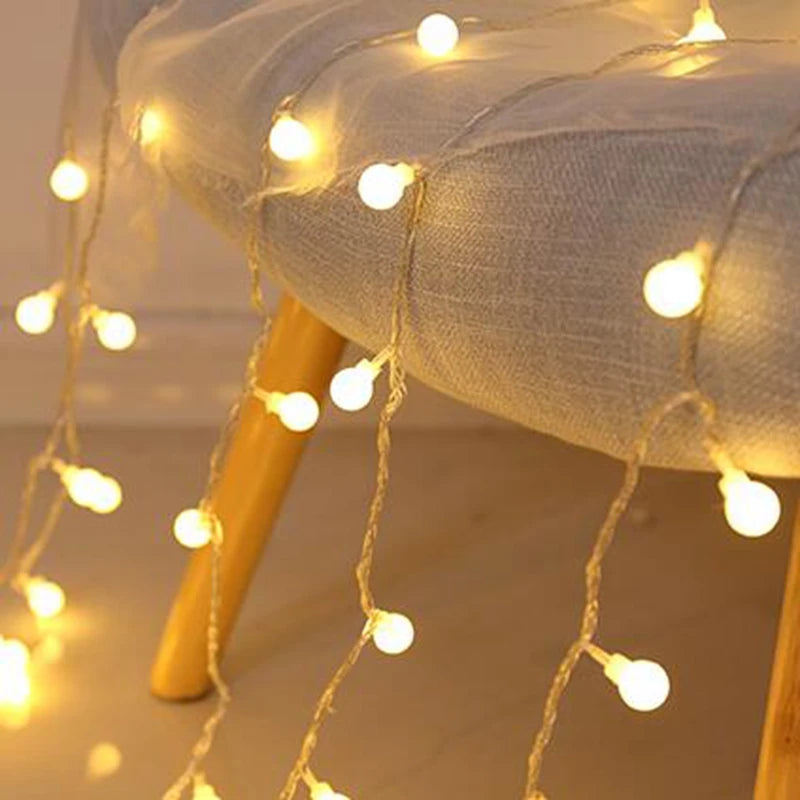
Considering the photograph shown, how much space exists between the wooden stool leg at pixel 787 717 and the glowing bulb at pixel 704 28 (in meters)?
0.21

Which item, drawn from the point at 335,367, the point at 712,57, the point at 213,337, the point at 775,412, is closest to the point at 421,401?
the point at 213,337

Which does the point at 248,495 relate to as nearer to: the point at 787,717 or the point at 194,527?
the point at 194,527

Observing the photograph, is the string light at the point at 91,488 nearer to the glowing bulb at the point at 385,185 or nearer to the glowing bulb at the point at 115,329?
the glowing bulb at the point at 115,329

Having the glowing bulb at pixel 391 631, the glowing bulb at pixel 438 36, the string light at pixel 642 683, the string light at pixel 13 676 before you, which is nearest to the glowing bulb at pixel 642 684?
the string light at pixel 642 683

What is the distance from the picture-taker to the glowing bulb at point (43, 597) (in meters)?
1.02

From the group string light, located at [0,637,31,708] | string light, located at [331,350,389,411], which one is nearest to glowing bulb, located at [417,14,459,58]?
string light, located at [331,350,389,411]

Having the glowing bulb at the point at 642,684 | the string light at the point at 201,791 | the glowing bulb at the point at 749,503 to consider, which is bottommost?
the glowing bulb at the point at 642,684

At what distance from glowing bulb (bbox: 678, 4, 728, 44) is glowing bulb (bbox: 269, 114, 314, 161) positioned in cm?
17

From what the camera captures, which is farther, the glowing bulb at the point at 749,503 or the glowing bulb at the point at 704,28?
the glowing bulb at the point at 704,28

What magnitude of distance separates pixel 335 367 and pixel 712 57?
35cm

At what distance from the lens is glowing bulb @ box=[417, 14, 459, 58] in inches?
26.1

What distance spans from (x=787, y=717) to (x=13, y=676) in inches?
19.0

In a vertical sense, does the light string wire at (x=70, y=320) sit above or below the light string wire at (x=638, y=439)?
above

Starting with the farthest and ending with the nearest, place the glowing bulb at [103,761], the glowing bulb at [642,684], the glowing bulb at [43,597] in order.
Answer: the glowing bulb at [43,597]
the glowing bulb at [103,761]
the glowing bulb at [642,684]
